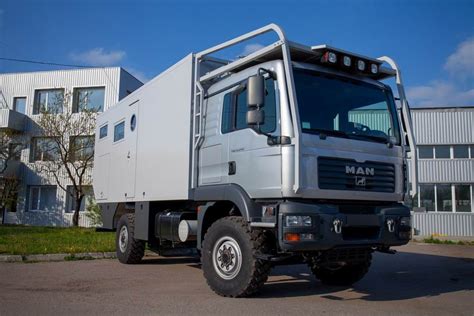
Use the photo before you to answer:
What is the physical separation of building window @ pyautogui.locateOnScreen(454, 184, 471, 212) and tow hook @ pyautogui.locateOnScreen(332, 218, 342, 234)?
21.8 metres

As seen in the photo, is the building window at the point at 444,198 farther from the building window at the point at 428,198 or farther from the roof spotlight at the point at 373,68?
the roof spotlight at the point at 373,68

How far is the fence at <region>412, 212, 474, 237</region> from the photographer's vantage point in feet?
79.1

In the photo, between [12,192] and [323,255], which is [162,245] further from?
[12,192]

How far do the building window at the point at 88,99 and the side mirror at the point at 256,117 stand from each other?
978 inches

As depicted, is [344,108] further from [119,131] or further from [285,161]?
[119,131]

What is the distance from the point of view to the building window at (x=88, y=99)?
95.6 ft

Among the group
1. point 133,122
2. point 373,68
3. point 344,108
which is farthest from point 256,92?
point 133,122

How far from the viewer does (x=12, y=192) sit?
2923 cm

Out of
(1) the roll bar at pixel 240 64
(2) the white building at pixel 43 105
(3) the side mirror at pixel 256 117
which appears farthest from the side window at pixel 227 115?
(2) the white building at pixel 43 105

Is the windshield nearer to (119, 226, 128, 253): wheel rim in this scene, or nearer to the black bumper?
the black bumper

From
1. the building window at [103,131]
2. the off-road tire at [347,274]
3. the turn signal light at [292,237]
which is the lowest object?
the off-road tire at [347,274]

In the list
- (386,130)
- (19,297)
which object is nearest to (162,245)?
(19,297)


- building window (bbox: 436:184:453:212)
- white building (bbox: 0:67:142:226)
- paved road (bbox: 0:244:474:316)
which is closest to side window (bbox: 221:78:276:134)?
paved road (bbox: 0:244:474:316)

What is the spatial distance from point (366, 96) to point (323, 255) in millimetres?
2450
